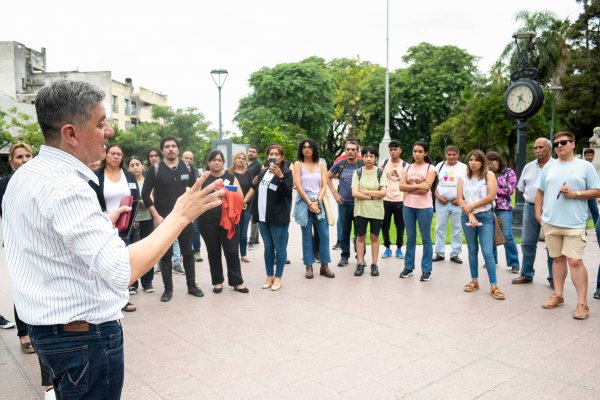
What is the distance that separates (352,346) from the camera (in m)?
4.47

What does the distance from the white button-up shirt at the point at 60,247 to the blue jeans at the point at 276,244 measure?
4875mm

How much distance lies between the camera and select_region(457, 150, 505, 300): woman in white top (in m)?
6.23

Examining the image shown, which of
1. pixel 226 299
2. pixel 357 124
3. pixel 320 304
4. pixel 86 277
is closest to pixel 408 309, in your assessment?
pixel 320 304

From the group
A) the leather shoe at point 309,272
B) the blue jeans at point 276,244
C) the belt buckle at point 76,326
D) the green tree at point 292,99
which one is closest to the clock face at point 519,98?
the leather shoe at point 309,272

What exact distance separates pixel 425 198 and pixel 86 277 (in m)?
5.99

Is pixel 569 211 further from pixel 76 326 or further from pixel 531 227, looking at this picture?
pixel 76 326

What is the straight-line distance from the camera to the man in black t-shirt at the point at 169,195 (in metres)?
6.36

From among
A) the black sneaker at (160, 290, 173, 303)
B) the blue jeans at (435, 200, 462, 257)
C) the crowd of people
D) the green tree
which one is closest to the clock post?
the blue jeans at (435, 200, 462, 257)

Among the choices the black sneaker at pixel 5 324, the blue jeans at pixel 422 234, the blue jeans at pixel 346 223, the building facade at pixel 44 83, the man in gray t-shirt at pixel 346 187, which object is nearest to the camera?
the black sneaker at pixel 5 324

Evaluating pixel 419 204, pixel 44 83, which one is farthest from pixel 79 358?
pixel 44 83

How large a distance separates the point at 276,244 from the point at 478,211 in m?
2.76

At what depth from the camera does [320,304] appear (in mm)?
5879

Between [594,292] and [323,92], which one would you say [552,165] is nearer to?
[594,292]

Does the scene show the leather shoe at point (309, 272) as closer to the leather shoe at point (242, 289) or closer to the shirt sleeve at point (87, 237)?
the leather shoe at point (242, 289)
